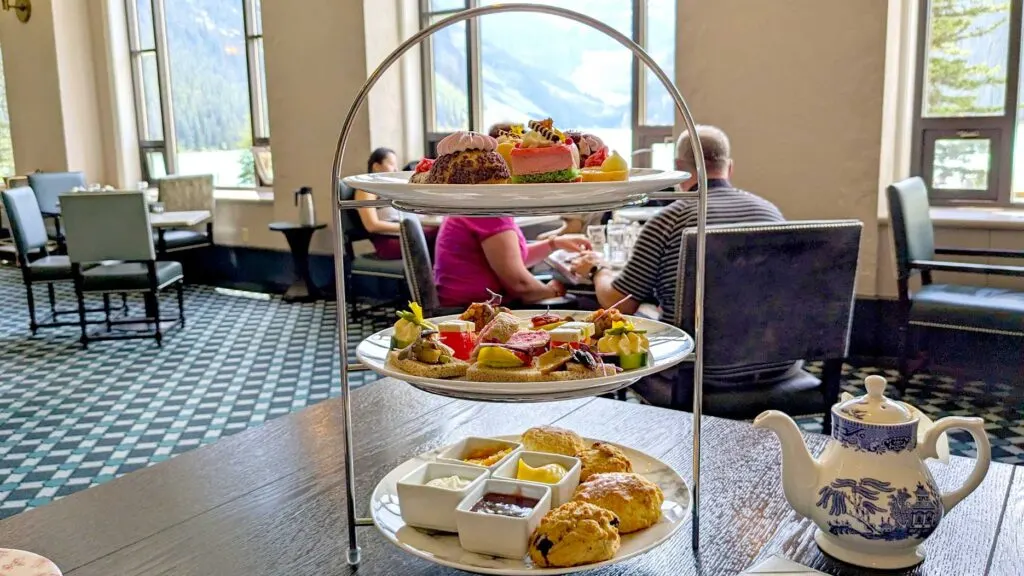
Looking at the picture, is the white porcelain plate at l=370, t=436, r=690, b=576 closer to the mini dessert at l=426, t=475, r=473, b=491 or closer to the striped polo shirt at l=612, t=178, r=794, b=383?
the mini dessert at l=426, t=475, r=473, b=491

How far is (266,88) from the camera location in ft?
23.0

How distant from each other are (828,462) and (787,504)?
0.16 meters

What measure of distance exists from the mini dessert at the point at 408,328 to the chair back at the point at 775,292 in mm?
1102

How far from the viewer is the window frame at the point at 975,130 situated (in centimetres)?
435

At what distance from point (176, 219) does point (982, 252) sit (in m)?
5.13

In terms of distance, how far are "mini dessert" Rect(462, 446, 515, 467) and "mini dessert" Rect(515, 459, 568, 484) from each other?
0.06 metres

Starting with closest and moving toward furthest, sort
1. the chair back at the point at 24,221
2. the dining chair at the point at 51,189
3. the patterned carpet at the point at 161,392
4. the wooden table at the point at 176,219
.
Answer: the patterned carpet at the point at 161,392
the chair back at the point at 24,221
the wooden table at the point at 176,219
the dining chair at the point at 51,189

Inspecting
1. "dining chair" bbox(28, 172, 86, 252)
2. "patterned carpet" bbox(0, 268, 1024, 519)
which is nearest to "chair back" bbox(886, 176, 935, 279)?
"patterned carpet" bbox(0, 268, 1024, 519)

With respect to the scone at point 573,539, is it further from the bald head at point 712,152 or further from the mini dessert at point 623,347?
the bald head at point 712,152

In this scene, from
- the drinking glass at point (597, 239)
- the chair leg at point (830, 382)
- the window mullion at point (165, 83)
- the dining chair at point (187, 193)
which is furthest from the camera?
the window mullion at point (165, 83)

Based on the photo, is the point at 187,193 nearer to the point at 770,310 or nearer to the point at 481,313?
the point at 770,310

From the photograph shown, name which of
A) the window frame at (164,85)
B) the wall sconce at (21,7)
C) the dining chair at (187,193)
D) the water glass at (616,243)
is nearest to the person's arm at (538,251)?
the water glass at (616,243)

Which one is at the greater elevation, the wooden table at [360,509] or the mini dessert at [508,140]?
the mini dessert at [508,140]

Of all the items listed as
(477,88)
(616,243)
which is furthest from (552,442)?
(477,88)
